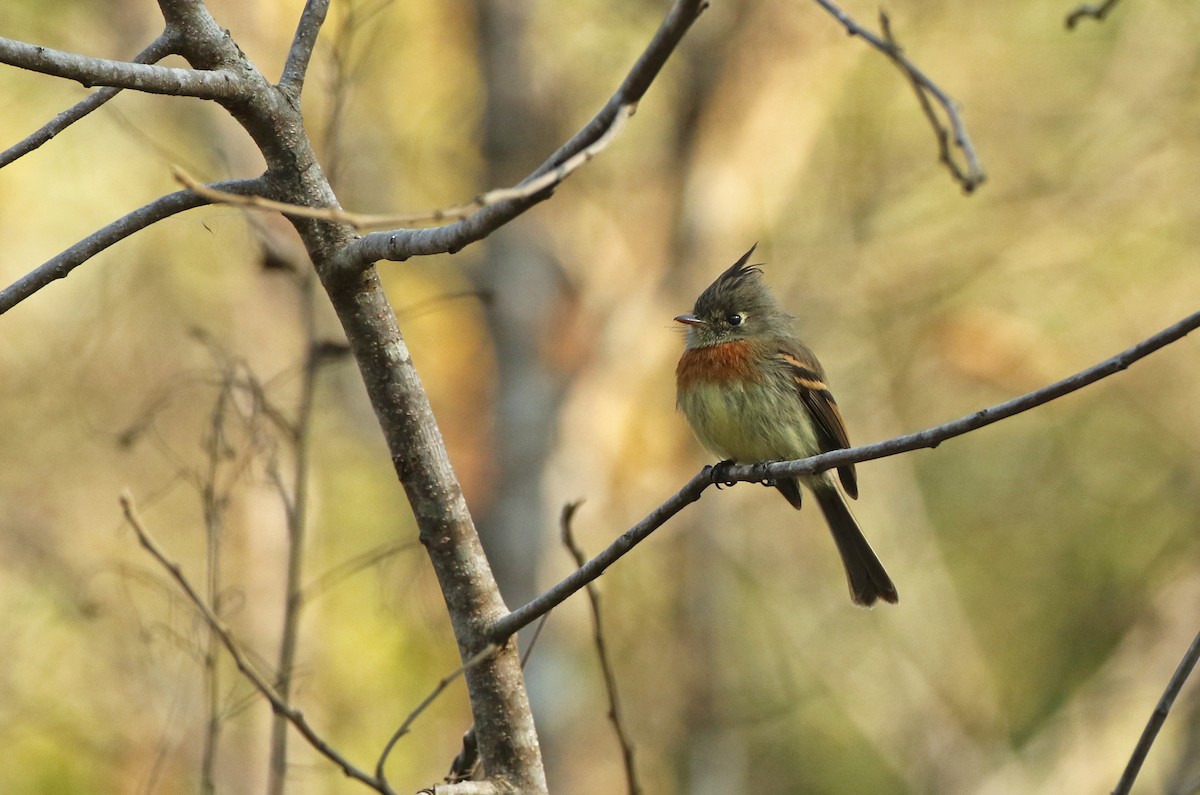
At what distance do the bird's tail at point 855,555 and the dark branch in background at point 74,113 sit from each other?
11.1 ft

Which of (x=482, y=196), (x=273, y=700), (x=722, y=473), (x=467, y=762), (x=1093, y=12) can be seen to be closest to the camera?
(x=482, y=196)

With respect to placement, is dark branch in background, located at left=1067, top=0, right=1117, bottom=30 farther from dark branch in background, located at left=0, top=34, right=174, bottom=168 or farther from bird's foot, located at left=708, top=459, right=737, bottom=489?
dark branch in background, located at left=0, top=34, right=174, bottom=168

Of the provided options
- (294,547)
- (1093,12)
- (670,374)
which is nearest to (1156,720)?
(1093,12)

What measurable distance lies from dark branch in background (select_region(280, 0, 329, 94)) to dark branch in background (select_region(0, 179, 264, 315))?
27 centimetres

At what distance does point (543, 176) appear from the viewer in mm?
1685

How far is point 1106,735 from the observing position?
25.9ft

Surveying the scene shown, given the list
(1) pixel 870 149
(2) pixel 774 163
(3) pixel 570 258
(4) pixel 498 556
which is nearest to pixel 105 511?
(4) pixel 498 556

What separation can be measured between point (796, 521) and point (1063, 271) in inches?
125

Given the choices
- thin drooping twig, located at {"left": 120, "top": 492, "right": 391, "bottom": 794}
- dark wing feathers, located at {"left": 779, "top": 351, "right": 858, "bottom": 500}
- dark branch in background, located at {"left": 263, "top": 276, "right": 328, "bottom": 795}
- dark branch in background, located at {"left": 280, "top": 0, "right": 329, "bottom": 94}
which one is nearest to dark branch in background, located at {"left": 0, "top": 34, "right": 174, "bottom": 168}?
dark branch in background, located at {"left": 280, "top": 0, "right": 329, "bottom": 94}

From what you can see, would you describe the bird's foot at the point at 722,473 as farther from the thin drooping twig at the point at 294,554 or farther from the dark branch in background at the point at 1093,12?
the dark branch in background at the point at 1093,12

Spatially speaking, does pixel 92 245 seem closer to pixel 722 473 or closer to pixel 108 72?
pixel 108 72

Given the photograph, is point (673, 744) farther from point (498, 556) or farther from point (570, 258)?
point (570, 258)

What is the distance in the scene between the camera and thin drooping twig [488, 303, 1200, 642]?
1.70 m

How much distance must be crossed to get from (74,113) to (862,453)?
1.48 metres
